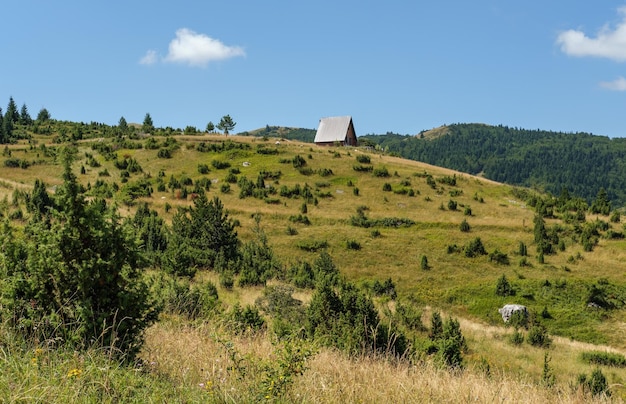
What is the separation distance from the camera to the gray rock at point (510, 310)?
89.7 feet

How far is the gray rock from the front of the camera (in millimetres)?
27328

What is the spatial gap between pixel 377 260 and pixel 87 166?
42.0m

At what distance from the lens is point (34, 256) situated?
19.7ft

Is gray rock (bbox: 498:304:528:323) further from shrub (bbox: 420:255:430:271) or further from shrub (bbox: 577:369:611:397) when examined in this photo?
shrub (bbox: 577:369:611:397)

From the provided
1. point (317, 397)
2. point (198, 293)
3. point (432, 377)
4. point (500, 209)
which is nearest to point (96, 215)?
point (317, 397)

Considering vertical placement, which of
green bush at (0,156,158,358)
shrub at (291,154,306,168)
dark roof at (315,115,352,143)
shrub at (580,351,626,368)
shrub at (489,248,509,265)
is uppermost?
dark roof at (315,115,352,143)

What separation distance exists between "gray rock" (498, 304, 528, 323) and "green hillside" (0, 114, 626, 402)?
0.92 metres

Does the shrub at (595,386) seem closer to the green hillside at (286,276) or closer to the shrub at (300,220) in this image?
the green hillside at (286,276)

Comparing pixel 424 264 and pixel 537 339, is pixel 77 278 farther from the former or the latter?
pixel 424 264

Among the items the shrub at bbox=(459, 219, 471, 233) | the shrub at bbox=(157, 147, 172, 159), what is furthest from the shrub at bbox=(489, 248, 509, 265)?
the shrub at bbox=(157, 147, 172, 159)

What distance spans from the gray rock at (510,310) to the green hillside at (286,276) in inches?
36.1

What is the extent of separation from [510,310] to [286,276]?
13.5 m

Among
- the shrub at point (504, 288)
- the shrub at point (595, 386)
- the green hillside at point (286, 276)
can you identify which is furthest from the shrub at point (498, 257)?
the shrub at point (595, 386)

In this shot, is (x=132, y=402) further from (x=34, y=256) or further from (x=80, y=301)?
(x=34, y=256)
